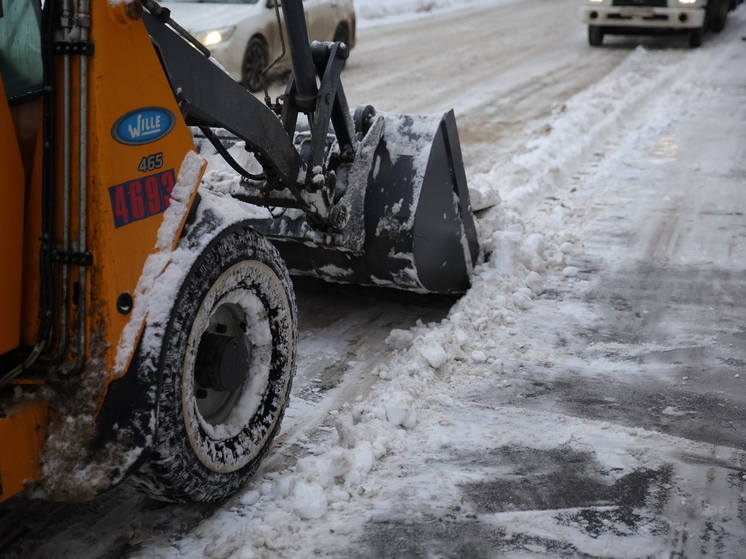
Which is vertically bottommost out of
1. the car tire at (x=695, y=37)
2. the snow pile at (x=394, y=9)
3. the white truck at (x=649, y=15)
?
the car tire at (x=695, y=37)

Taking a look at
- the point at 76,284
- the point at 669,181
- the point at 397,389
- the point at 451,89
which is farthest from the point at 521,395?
the point at 451,89

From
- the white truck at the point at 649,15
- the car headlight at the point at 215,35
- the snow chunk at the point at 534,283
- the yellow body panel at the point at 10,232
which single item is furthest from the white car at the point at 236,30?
the yellow body panel at the point at 10,232

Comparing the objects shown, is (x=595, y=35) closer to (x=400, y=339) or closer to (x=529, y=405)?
(x=400, y=339)

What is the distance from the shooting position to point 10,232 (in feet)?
7.10

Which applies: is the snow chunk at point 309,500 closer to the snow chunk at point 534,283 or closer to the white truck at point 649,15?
the snow chunk at point 534,283

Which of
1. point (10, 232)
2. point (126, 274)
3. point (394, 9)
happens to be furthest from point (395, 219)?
point (394, 9)

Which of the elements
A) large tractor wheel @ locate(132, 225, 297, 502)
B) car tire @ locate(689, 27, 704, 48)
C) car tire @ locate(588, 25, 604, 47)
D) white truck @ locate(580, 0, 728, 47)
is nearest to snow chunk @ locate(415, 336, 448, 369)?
large tractor wheel @ locate(132, 225, 297, 502)

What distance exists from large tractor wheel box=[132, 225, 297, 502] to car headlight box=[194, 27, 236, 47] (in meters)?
7.51

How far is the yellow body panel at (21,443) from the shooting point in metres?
2.16

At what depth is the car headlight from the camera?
9.81 meters

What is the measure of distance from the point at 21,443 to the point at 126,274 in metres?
0.53

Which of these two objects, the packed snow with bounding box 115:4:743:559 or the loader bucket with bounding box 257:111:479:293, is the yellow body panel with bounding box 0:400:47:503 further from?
the loader bucket with bounding box 257:111:479:293

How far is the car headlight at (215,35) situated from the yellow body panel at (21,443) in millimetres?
8234

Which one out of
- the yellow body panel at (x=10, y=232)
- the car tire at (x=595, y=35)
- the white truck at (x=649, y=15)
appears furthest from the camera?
the car tire at (x=595, y=35)
